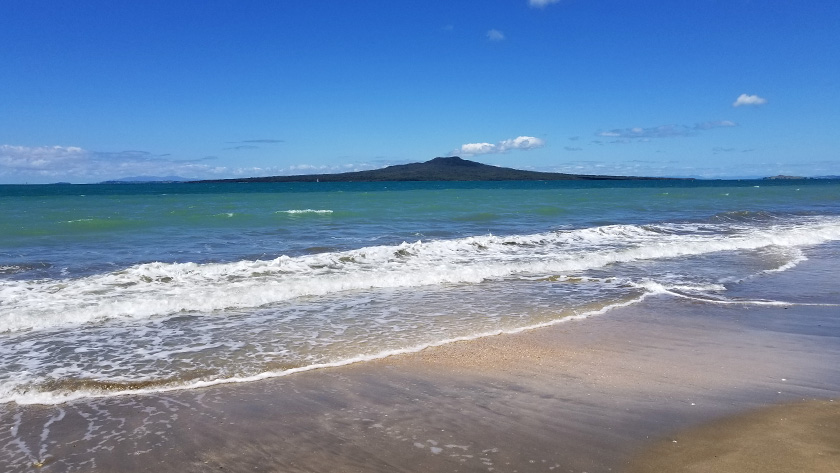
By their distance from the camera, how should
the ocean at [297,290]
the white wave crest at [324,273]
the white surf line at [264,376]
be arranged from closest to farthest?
the white surf line at [264,376]
the ocean at [297,290]
the white wave crest at [324,273]

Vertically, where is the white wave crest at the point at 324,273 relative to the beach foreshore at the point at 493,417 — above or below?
above

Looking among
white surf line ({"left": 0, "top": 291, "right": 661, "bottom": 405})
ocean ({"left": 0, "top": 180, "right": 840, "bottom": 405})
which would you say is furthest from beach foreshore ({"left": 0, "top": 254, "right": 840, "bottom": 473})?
ocean ({"left": 0, "top": 180, "right": 840, "bottom": 405})

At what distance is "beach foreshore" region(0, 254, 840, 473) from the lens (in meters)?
4.10

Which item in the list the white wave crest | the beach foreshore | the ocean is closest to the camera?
the beach foreshore

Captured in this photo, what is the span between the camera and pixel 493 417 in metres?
4.84

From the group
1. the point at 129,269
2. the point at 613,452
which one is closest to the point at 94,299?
the point at 129,269

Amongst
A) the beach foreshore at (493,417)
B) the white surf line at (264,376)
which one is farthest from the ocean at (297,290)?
the beach foreshore at (493,417)

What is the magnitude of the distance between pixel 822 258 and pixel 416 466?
48.9 ft

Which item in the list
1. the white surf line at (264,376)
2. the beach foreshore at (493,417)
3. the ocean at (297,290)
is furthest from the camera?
the ocean at (297,290)

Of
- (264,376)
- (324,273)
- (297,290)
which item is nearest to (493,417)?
(264,376)

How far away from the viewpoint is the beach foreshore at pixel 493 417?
4.10 m

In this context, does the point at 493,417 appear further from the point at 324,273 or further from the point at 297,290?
the point at 324,273

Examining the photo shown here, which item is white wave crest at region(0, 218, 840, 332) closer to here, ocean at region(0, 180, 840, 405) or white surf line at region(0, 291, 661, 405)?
ocean at region(0, 180, 840, 405)

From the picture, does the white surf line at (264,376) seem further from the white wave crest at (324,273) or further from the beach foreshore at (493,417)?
the white wave crest at (324,273)
